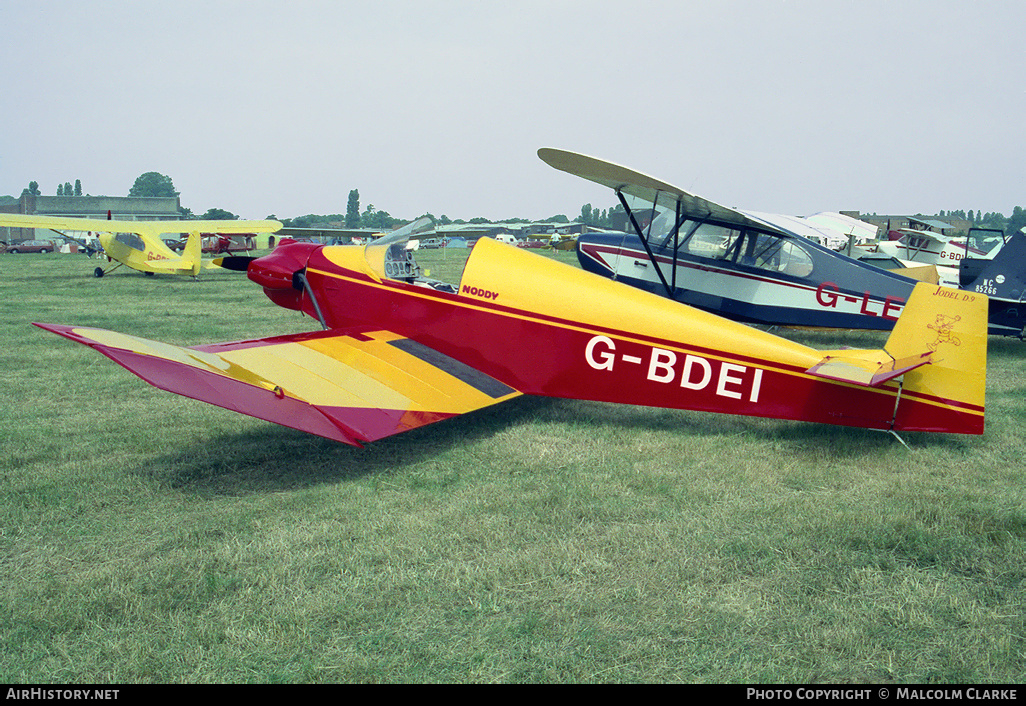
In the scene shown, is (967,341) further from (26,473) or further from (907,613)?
(26,473)

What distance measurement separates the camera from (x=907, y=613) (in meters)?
3.05

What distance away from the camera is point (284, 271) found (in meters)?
7.20

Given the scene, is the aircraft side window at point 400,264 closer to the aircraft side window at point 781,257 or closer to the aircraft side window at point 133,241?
the aircraft side window at point 781,257

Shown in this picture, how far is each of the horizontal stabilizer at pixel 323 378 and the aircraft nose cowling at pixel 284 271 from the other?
1304 mm

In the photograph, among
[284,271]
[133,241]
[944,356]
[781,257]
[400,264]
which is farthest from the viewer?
[133,241]

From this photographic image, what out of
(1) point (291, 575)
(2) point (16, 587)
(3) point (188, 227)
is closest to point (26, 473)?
(2) point (16, 587)

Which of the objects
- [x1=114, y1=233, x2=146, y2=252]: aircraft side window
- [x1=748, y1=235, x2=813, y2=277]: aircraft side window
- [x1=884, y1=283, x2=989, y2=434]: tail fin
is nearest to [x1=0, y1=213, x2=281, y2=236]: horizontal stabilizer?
[x1=114, y1=233, x2=146, y2=252]: aircraft side window

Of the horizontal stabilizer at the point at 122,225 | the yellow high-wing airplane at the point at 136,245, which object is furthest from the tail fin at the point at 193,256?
the horizontal stabilizer at the point at 122,225

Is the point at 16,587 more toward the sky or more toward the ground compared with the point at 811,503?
more toward the ground

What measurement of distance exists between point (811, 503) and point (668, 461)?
1082 millimetres

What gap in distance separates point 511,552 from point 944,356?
3470 millimetres

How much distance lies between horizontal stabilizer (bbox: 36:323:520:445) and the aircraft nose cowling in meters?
1.30

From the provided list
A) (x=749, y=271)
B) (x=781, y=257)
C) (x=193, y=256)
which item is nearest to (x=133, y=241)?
(x=193, y=256)

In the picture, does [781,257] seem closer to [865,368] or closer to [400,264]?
[865,368]
